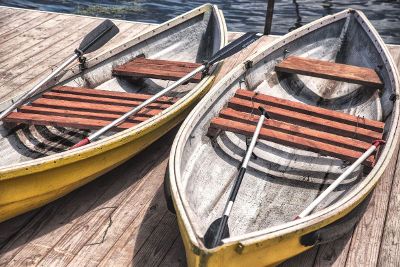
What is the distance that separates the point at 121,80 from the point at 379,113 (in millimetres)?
3290

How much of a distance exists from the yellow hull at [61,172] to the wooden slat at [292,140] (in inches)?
26.0

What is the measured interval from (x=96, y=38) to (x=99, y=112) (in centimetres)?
140

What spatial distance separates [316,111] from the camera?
4.82 meters

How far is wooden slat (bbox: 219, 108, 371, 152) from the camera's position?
429 centimetres

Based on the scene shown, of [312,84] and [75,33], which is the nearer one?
[312,84]

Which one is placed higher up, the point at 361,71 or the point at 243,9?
the point at 361,71

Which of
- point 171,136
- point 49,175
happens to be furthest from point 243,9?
point 49,175

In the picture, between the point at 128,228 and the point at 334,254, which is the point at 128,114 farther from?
the point at 334,254

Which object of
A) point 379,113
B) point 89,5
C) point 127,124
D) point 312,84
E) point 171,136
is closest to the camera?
point 127,124

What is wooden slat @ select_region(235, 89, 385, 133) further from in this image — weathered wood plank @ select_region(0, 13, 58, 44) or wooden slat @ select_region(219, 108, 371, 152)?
weathered wood plank @ select_region(0, 13, 58, 44)

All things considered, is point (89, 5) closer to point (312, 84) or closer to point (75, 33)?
point (75, 33)

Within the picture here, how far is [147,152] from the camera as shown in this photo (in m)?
5.22

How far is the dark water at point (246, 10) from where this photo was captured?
12734mm

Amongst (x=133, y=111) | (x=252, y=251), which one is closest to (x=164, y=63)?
(x=133, y=111)
